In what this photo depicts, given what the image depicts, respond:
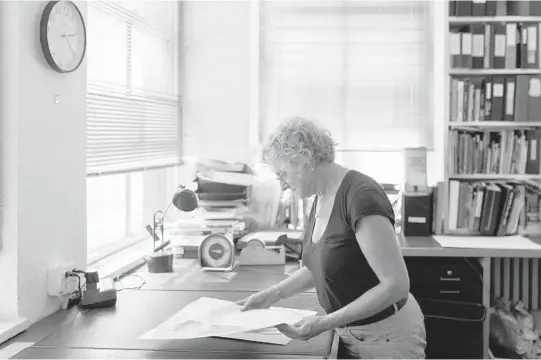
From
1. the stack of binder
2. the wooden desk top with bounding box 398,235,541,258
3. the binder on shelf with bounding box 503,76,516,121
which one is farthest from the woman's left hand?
the binder on shelf with bounding box 503,76,516,121

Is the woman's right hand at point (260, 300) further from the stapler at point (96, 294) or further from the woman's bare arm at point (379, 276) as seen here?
the stapler at point (96, 294)

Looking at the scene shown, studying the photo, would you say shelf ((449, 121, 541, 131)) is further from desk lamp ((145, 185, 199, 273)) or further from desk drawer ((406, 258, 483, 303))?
desk lamp ((145, 185, 199, 273))

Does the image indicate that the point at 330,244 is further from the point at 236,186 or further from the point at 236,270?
the point at 236,186

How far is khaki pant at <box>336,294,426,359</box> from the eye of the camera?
2217 mm

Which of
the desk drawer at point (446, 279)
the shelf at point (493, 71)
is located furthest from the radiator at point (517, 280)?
the shelf at point (493, 71)

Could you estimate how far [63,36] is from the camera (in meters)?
2.43

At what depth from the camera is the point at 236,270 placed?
128 inches

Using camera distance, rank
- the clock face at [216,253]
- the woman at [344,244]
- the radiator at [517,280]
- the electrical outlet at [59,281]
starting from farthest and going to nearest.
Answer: the radiator at [517,280] < the clock face at [216,253] < the electrical outlet at [59,281] < the woman at [344,244]

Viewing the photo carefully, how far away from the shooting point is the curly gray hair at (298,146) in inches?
87.3

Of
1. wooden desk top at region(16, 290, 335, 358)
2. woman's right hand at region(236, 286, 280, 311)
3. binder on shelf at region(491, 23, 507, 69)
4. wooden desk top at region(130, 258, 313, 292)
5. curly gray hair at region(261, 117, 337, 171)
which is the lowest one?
wooden desk top at region(16, 290, 335, 358)

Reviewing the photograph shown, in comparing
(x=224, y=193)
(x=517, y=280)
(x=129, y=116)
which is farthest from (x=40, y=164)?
(x=517, y=280)

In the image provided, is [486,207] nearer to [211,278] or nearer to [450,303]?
[450,303]

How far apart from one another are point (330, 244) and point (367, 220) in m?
0.19

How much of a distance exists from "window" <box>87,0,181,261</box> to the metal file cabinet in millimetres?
1626
